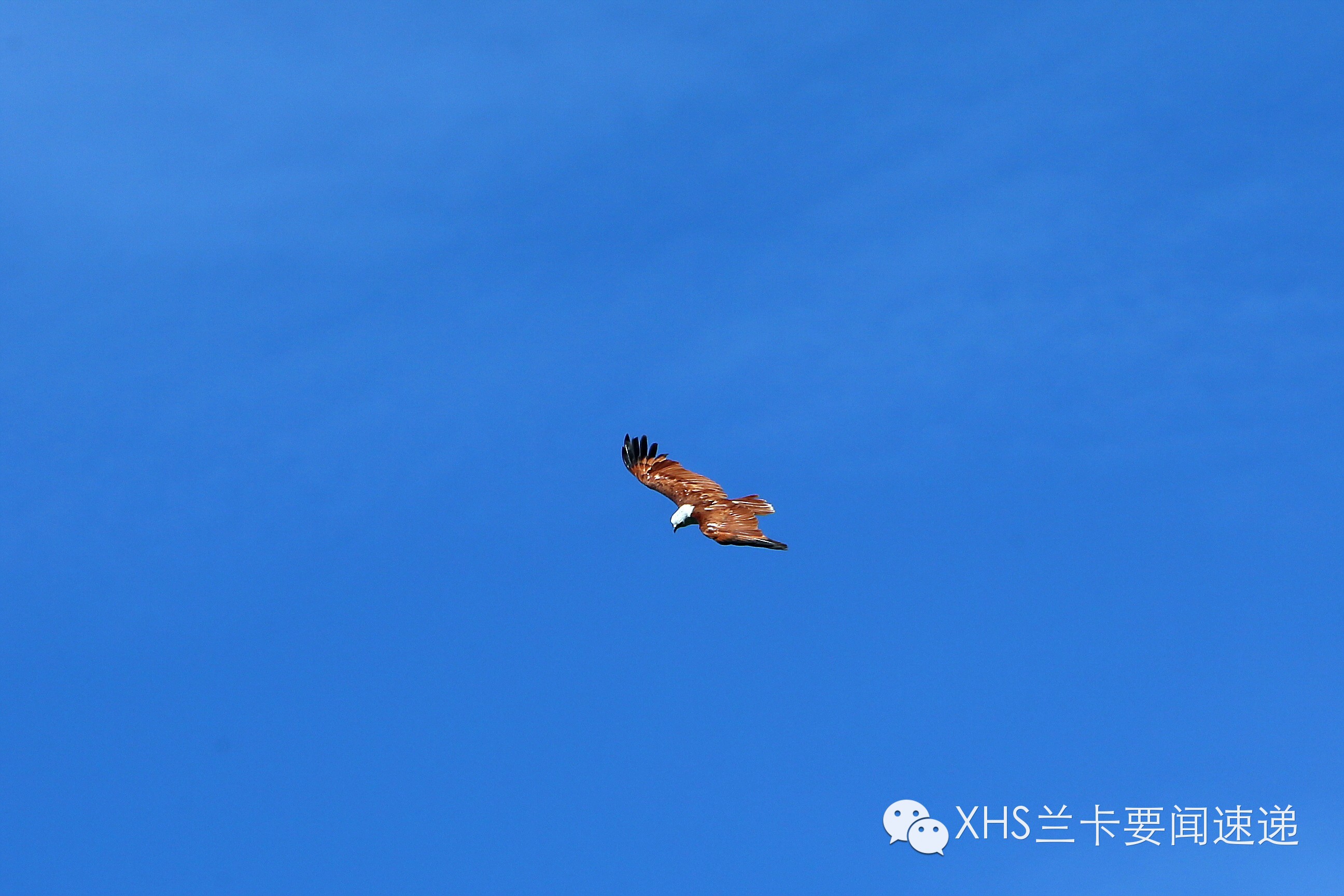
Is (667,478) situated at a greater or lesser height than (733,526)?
greater

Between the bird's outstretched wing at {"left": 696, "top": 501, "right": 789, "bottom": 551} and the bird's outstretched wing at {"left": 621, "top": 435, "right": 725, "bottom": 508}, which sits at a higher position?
the bird's outstretched wing at {"left": 621, "top": 435, "right": 725, "bottom": 508}

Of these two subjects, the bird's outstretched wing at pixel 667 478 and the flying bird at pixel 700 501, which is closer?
the flying bird at pixel 700 501

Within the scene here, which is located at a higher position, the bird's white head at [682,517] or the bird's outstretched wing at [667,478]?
the bird's outstretched wing at [667,478]

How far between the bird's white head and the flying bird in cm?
2

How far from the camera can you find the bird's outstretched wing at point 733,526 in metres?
58.3

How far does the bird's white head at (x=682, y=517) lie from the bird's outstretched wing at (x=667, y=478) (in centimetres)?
108

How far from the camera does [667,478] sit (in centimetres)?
6900

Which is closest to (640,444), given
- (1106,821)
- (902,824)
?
(902,824)

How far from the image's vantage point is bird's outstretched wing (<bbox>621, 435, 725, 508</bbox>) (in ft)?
216

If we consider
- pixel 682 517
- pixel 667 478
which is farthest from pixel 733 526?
pixel 667 478

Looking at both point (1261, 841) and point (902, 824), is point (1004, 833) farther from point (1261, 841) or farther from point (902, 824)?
point (1261, 841)

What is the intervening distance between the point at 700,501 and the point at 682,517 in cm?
291

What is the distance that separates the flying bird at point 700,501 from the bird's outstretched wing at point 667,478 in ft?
0.09

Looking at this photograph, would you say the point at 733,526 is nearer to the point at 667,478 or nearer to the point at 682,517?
the point at 682,517
